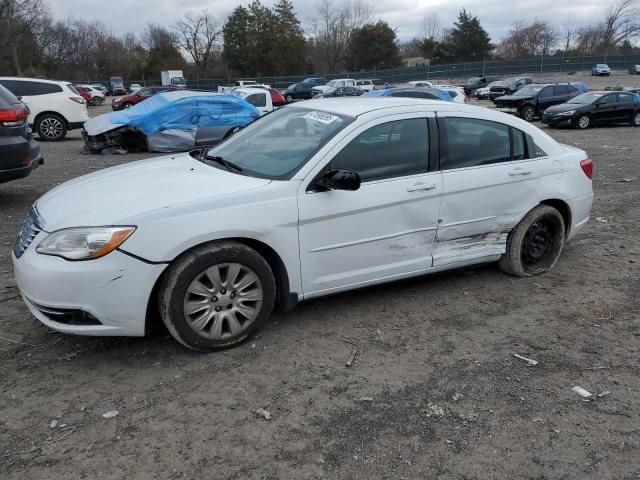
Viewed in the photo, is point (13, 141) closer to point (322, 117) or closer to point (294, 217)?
point (322, 117)

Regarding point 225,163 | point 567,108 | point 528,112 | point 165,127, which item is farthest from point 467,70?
point 225,163

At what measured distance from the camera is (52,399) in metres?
3.09

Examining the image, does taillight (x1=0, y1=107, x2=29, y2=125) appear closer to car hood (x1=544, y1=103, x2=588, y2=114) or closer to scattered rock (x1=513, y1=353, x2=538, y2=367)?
scattered rock (x1=513, y1=353, x2=538, y2=367)

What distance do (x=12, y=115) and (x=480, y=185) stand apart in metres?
5.76

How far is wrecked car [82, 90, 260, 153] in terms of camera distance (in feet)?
44.4

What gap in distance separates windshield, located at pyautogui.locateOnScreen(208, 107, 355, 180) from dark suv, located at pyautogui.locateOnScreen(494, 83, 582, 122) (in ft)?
62.9

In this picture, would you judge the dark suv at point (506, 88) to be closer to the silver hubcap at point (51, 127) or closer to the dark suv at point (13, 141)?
the silver hubcap at point (51, 127)

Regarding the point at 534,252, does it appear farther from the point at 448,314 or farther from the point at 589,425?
the point at 589,425

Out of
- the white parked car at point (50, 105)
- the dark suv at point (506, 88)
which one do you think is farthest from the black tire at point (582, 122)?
the white parked car at point (50, 105)

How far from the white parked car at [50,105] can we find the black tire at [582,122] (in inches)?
634

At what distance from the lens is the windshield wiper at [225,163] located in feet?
13.2

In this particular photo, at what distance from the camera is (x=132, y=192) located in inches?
140

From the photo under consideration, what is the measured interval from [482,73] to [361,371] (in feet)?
209

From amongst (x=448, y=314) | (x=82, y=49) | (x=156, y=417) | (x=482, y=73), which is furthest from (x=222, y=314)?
(x=82, y=49)
